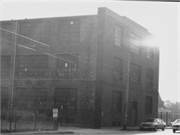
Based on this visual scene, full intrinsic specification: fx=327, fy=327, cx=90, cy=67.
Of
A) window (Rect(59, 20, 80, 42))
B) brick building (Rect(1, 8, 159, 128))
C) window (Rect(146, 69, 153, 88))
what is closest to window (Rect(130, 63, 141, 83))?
brick building (Rect(1, 8, 159, 128))

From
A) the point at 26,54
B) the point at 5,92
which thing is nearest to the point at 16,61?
the point at 26,54

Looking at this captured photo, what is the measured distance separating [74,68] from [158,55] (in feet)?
63.3

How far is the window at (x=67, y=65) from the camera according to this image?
3406cm

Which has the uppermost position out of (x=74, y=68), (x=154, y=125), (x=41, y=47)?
(x=41, y=47)

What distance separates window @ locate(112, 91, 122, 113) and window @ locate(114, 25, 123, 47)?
221 inches

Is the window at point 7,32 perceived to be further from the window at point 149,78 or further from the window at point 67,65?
the window at point 149,78

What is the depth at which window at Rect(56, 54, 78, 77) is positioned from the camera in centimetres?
3406

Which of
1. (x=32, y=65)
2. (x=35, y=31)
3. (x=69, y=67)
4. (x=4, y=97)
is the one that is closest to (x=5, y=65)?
(x=32, y=65)

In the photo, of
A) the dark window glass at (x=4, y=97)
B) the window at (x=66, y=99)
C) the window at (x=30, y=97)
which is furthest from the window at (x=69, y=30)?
the dark window glass at (x=4, y=97)

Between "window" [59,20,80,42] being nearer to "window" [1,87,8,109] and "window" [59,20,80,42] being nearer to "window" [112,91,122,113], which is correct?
"window" [112,91,122,113]

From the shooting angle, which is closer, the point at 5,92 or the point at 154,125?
the point at 154,125

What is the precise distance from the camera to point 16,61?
1439 inches

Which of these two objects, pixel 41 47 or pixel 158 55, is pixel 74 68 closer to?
pixel 41 47

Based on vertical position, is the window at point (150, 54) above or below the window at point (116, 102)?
above
